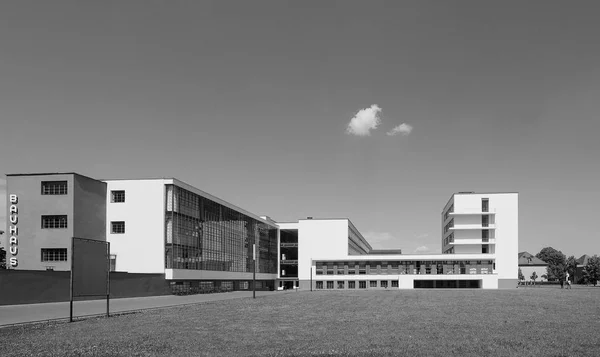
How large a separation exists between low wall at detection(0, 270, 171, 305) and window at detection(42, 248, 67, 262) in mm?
9469

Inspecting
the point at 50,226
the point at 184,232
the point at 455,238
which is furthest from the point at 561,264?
the point at 50,226

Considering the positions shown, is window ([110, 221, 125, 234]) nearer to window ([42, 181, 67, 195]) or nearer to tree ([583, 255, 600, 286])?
window ([42, 181, 67, 195])

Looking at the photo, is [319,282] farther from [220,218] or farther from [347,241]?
[220,218]

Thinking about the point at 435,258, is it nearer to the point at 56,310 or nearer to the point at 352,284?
the point at 352,284

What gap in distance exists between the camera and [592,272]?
6565 inches

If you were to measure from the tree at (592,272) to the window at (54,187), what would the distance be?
157m

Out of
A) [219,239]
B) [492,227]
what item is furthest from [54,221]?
[492,227]

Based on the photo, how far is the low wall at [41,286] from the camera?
42.5 meters

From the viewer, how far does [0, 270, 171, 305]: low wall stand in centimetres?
4249

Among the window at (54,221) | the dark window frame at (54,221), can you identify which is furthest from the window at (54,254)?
the window at (54,221)

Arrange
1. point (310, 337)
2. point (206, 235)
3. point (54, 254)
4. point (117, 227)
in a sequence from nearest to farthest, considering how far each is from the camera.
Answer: point (310, 337) < point (54, 254) < point (117, 227) < point (206, 235)

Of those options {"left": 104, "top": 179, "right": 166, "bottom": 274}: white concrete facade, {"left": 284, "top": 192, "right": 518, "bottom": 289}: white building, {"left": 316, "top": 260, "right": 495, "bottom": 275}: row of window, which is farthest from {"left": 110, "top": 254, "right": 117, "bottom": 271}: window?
{"left": 316, "top": 260, "right": 495, "bottom": 275}: row of window

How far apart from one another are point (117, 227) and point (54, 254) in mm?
8610

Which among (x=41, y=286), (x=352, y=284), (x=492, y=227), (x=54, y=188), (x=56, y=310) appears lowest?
(x=352, y=284)
